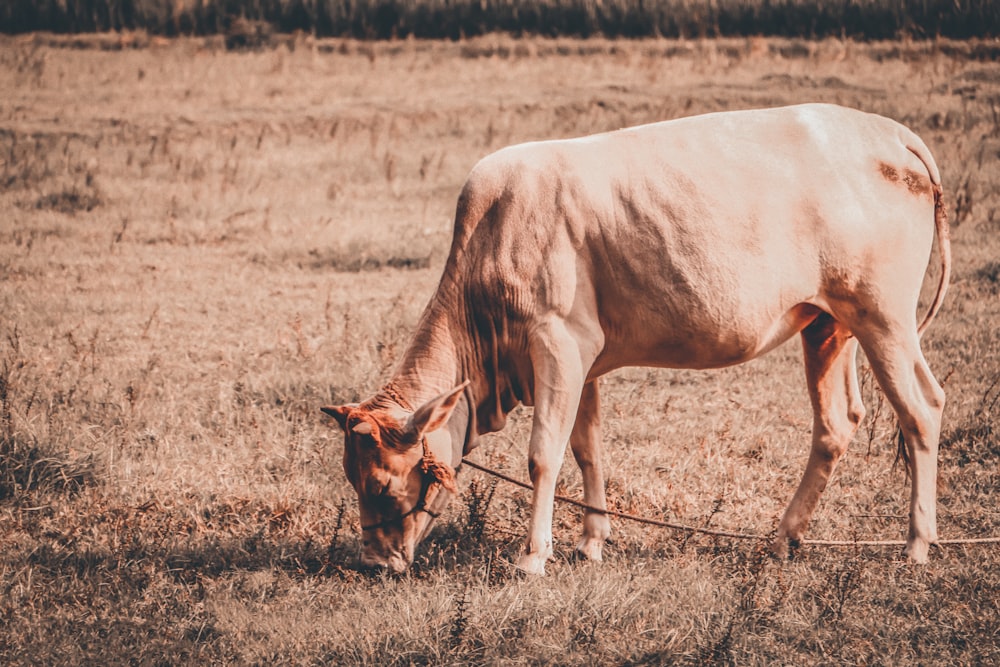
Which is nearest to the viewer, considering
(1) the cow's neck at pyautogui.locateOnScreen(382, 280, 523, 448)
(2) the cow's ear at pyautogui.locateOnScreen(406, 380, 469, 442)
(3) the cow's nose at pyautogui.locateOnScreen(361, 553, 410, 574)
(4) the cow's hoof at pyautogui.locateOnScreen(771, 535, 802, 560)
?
(2) the cow's ear at pyautogui.locateOnScreen(406, 380, 469, 442)

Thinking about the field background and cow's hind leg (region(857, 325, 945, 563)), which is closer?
the field background

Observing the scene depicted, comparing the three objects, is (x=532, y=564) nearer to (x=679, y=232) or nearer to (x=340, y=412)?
(x=340, y=412)

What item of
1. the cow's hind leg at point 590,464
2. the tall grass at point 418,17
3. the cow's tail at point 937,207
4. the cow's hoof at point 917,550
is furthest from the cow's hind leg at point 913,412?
the tall grass at point 418,17

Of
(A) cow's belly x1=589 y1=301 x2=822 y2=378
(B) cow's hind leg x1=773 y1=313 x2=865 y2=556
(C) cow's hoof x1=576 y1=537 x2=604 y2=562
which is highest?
(A) cow's belly x1=589 y1=301 x2=822 y2=378

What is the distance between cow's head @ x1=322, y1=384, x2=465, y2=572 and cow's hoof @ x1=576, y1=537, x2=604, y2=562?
0.80 m

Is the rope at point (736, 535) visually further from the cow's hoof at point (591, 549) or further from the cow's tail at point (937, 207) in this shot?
the cow's tail at point (937, 207)

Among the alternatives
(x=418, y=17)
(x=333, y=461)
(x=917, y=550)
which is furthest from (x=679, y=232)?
(x=418, y=17)

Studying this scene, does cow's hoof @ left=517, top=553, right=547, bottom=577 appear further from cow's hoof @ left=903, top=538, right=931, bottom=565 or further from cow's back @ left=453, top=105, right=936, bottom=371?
cow's hoof @ left=903, top=538, right=931, bottom=565

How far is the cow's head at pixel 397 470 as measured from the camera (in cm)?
424

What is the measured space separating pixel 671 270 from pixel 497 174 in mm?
851

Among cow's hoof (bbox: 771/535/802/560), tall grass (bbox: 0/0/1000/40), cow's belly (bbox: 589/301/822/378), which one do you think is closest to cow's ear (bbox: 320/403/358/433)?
cow's belly (bbox: 589/301/822/378)

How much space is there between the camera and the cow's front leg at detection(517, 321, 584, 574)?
445 centimetres

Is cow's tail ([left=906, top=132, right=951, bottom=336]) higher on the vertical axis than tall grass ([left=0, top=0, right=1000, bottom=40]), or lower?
lower

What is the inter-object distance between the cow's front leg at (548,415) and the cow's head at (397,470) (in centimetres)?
37
